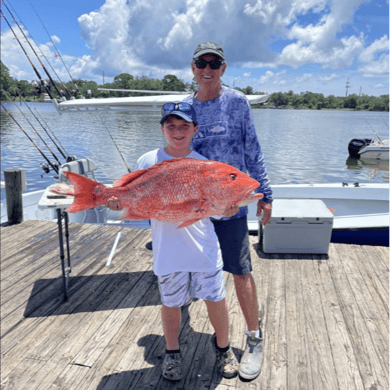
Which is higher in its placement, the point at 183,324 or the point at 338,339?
the point at 338,339

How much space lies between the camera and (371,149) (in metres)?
20.8

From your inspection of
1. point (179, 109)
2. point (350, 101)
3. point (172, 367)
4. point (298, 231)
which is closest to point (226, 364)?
point (172, 367)

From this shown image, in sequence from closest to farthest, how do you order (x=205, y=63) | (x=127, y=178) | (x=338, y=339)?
(x=127, y=178) → (x=205, y=63) → (x=338, y=339)

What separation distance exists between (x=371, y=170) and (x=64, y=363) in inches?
876

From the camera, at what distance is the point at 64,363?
2.66 m

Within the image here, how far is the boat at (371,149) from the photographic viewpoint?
20828 millimetres

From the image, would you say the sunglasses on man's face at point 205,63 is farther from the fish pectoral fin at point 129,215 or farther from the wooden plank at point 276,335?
the wooden plank at point 276,335

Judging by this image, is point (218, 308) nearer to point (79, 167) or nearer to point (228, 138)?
point (228, 138)

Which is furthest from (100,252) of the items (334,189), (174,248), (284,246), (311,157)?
(311,157)

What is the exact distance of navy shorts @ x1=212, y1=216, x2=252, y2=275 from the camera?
2.34 metres

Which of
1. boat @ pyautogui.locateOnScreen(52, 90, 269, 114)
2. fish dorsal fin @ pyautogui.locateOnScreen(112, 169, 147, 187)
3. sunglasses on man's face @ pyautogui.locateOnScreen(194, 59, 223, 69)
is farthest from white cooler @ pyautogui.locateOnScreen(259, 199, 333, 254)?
fish dorsal fin @ pyautogui.locateOnScreen(112, 169, 147, 187)

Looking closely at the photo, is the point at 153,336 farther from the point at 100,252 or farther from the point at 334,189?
the point at 334,189

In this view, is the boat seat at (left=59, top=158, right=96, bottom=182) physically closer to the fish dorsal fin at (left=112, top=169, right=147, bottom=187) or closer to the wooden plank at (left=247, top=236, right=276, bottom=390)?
the wooden plank at (left=247, top=236, right=276, bottom=390)

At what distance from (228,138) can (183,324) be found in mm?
1903
